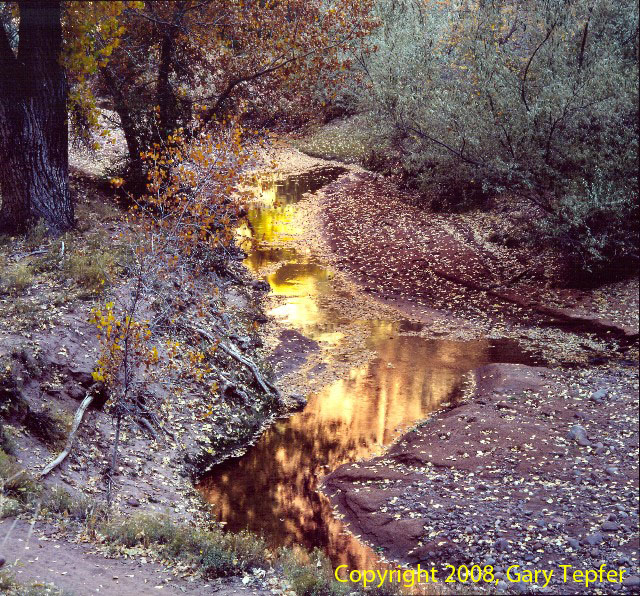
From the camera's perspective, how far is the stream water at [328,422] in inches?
365

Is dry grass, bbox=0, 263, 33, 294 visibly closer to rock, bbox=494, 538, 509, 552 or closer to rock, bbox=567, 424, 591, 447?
rock, bbox=494, 538, 509, 552

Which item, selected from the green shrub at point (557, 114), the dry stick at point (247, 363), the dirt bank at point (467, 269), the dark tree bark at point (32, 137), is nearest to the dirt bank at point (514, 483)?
the dry stick at point (247, 363)

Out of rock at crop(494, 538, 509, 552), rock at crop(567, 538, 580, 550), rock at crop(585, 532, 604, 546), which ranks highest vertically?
rock at crop(585, 532, 604, 546)

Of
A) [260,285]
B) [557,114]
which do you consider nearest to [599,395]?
[557,114]

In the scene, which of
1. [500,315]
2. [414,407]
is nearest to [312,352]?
[414,407]

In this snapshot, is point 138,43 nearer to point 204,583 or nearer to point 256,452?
point 256,452

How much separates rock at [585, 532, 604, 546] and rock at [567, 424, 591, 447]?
2.33 meters

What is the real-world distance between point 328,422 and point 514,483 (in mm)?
3502

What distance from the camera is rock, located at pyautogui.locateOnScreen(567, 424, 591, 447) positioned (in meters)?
10.4

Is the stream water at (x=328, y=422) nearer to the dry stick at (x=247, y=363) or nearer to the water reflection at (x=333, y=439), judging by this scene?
the water reflection at (x=333, y=439)

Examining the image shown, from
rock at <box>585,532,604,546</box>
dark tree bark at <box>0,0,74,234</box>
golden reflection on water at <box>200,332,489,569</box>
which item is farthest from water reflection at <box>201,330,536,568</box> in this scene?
dark tree bark at <box>0,0,74,234</box>

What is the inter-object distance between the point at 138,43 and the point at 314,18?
13.1 ft

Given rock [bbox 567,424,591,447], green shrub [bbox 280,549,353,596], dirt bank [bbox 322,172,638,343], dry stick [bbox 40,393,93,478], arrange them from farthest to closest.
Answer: dirt bank [bbox 322,172,638,343] → rock [bbox 567,424,591,447] → dry stick [bbox 40,393,93,478] → green shrub [bbox 280,549,353,596]

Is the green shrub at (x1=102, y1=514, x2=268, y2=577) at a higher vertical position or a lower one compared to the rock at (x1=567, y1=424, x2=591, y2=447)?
lower
